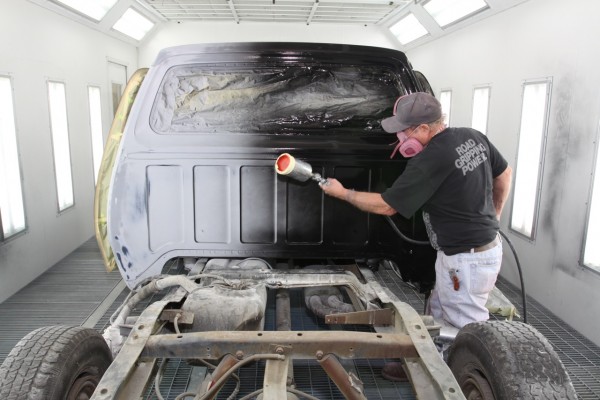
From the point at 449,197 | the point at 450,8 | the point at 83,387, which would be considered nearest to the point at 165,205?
the point at 83,387

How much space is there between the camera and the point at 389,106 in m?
3.59

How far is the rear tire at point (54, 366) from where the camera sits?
1.94 metres

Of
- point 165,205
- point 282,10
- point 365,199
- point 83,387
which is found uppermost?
point 282,10

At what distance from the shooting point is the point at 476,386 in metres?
2.21

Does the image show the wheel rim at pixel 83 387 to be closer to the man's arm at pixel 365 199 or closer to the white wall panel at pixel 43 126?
the man's arm at pixel 365 199

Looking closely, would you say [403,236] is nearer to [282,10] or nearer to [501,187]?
[501,187]

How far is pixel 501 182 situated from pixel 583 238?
5.34 feet

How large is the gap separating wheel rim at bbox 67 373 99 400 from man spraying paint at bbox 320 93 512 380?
5.06 feet

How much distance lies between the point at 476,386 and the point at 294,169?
57.8 inches

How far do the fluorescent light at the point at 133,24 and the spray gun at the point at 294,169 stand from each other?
21.3 feet

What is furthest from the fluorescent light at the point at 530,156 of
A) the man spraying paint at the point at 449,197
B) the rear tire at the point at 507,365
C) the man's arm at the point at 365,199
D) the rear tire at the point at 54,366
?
the rear tire at the point at 54,366

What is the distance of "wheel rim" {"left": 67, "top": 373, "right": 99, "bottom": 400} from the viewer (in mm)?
2150

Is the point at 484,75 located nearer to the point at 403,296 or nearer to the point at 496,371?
the point at 403,296

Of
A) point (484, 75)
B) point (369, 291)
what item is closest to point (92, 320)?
point (369, 291)
